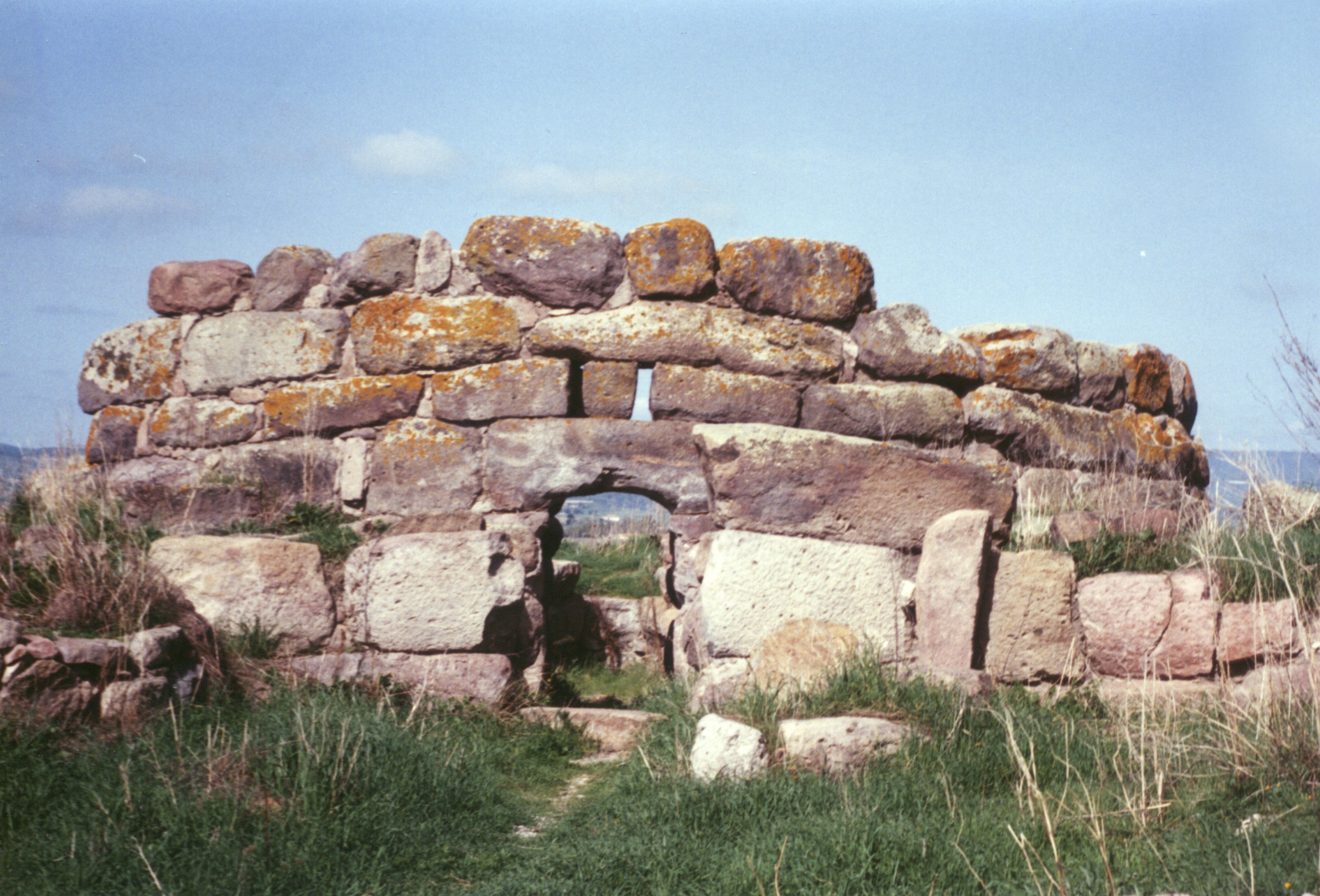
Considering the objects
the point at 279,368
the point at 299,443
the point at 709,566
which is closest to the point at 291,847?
the point at 709,566

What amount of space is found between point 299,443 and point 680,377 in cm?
230

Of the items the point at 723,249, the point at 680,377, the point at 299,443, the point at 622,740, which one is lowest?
the point at 622,740

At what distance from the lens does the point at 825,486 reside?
491cm

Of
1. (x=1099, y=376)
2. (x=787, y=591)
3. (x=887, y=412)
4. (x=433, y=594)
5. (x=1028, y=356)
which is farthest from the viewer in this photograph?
(x=1099, y=376)

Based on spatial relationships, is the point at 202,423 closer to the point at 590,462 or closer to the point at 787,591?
the point at 590,462

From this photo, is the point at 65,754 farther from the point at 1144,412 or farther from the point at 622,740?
the point at 1144,412

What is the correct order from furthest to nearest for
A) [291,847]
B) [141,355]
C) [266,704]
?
[141,355] → [266,704] → [291,847]

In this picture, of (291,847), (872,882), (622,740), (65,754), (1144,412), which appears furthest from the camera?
(1144,412)

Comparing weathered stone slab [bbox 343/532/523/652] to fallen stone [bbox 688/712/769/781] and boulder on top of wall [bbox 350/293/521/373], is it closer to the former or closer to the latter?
boulder on top of wall [bbox 350/293/521/373]

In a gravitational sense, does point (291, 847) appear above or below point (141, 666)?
below

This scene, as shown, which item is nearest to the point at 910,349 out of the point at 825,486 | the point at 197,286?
the point at 825,486

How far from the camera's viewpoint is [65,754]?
3.86 m

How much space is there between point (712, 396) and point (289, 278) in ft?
9.04

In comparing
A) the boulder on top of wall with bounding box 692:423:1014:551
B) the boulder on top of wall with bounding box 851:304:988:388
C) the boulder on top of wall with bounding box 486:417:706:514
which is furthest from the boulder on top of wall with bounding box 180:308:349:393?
the boulder on top of wall with bounding box 851:304:988:388
